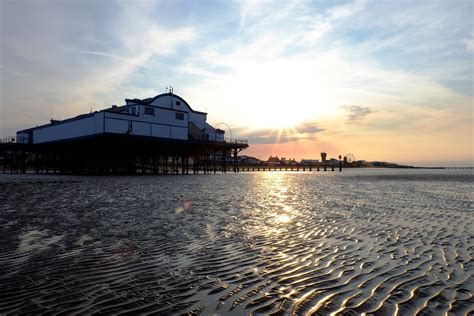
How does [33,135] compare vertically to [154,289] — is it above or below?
above

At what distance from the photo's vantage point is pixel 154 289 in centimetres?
571

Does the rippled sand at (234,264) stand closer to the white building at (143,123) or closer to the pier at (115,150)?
the pier at (115,150)

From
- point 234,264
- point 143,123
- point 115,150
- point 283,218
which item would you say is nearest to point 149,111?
point 143,123

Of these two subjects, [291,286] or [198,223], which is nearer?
[291,286]

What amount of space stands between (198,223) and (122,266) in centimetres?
533

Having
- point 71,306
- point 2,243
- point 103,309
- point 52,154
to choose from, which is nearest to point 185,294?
point 103,309

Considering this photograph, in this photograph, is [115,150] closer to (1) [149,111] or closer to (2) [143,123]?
(2) [143,123]

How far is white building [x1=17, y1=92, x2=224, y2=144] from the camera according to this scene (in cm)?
5550

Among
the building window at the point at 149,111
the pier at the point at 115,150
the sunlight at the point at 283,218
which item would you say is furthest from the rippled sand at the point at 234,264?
the building window at the point at 149,111

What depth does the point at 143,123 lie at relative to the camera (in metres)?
59.2

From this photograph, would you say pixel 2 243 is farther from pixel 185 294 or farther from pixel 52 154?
pixel 52 154

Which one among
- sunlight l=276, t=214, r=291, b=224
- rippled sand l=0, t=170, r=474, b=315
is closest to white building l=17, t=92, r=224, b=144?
rippled sand l=0, t=170, r=474, b=315

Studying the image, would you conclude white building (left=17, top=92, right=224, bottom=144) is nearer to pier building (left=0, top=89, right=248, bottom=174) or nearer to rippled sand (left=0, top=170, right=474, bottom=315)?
pier building (left=0, top=89, right=248, bottom=174)

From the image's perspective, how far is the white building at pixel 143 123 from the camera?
55500 mm
